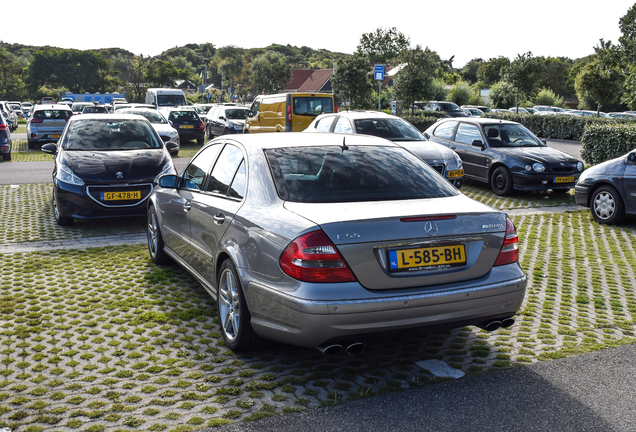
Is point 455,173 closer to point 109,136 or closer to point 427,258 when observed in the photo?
point 109,136

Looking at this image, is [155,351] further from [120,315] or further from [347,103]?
[347,103]

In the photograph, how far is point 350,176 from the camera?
4.44m

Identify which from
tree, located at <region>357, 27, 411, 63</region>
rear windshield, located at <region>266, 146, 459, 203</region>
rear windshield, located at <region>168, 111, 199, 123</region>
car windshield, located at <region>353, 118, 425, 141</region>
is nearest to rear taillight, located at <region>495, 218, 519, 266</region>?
rear windshield, located at <region>266, 146, 459, 203</region>

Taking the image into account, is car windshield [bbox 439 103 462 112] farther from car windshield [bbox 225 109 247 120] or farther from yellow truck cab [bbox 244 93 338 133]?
yellow truck cab [bbox 244 93 338 133]

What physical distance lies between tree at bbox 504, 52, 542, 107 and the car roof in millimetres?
30883

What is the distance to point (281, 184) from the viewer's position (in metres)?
4.27

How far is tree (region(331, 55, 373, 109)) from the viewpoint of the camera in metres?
43.3

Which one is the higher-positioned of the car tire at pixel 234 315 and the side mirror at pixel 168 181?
the side mirror at pixel 168 181

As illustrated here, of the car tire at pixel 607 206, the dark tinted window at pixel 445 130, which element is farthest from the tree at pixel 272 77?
the car tire at pixel 607 206

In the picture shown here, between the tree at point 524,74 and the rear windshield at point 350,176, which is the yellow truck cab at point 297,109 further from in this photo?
the tree at point 524,74

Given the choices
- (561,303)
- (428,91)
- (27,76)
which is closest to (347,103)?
(428,91)

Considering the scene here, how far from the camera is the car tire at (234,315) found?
4.24 meters

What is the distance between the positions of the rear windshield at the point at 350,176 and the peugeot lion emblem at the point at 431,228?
0.50 meters

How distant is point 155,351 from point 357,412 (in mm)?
1765
